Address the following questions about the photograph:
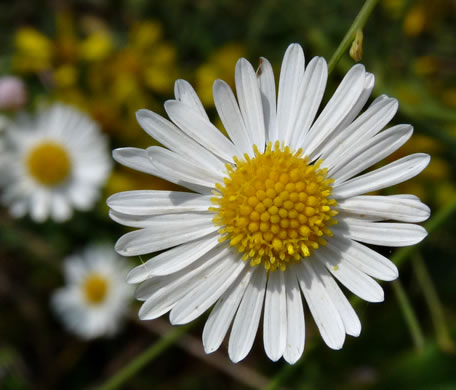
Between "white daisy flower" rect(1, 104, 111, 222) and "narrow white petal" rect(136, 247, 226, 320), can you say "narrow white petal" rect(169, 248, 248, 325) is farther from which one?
"white daisy flower" rect(1, 104, 111, 222)

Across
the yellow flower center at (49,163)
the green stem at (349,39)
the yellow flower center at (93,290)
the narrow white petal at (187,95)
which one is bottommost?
the yellow flower center at (93,290)

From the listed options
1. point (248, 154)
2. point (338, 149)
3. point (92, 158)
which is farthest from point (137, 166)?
point (92, 158)

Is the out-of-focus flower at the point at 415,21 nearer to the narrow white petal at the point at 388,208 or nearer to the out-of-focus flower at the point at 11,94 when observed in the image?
the narrow white petal at the point at 388,208

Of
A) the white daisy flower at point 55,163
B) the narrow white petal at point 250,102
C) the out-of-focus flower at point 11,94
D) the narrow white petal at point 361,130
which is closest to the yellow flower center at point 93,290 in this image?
the white daisy flower at point 55,163

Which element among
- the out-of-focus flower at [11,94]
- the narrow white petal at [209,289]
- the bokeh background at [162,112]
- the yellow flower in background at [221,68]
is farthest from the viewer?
the yellow flower in background at [221,68]

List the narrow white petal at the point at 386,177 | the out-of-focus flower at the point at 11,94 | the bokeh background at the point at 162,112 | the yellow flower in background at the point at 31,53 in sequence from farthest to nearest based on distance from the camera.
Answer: the yellow flower in background at the point at 31,53, the out-of-focus flower at the point at 11,94, the bokeh background at the point at 162,112, the narrow white petal at the point at 386,177

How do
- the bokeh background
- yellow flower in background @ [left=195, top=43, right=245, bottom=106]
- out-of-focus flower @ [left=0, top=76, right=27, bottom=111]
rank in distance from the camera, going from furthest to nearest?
yellow flower in background @ [left=195, top=43, right=245, bottom=106] → out-of-focus flower @ [left=0, top=76, right=27, bottom=111] → the bokeh background

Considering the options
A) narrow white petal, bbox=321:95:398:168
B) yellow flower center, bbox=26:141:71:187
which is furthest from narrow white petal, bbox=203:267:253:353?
yellow flower center, bbox=26:141:71:187
